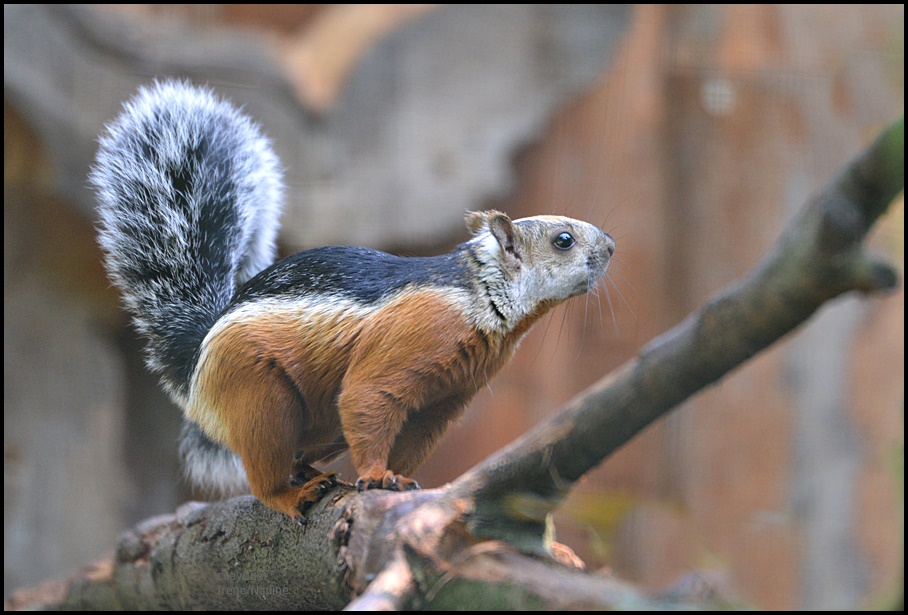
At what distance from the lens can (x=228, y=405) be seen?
137cm

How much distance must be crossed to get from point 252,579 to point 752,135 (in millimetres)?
2614

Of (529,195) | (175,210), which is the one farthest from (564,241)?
(529,195)

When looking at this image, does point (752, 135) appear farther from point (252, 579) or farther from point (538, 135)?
point (252, 579)

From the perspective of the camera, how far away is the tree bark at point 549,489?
0.79 meters

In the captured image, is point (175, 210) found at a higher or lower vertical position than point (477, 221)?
higher

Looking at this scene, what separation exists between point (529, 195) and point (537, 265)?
171 cm

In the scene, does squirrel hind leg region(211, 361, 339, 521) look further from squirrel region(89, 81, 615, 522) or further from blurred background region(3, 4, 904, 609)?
blurred background region(3, 4, 904, 609)

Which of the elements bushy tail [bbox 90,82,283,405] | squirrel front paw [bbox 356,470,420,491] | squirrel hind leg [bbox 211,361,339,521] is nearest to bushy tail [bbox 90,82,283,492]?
bushy tail [bbox 90,82,283,405]

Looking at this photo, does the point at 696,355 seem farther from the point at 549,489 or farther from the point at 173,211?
the point at 173,211

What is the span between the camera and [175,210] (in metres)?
1.51

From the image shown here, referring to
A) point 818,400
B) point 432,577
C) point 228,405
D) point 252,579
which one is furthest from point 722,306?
point 818,400

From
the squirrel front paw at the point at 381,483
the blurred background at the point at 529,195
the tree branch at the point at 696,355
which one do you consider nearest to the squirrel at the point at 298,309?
the squirrel front paw at the point at 381,483

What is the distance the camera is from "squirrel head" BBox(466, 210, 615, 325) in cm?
134

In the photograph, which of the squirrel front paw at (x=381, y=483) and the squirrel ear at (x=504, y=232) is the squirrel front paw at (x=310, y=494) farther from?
the squirrel ear at (x=504, y=232)
